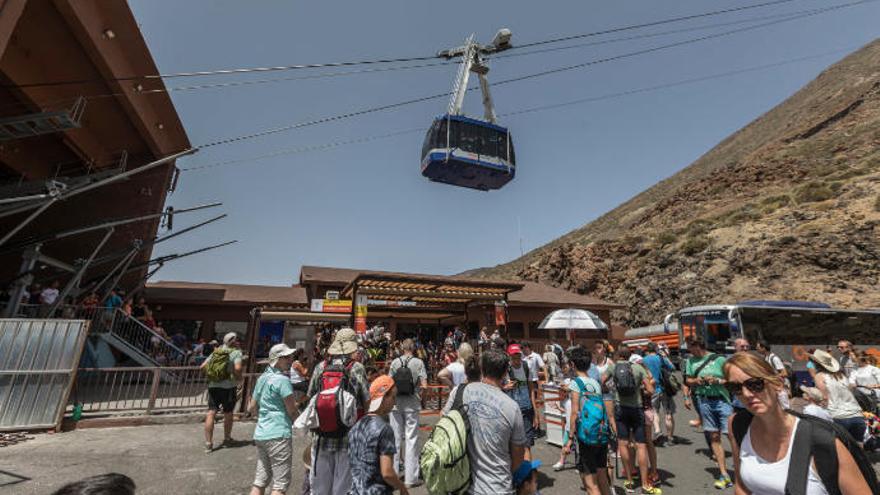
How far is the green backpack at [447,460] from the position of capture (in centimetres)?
252

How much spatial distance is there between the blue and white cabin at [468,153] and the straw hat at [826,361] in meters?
8.48

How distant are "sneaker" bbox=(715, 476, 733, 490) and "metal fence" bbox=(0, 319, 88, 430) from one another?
11.7 metres

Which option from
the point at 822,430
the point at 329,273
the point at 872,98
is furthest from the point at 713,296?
the point at 872,98

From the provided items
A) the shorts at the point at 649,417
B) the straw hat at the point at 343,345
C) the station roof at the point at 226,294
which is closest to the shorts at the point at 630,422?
the shorts at the point at 649,417

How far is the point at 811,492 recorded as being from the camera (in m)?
1.71

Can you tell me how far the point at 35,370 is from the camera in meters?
7.67

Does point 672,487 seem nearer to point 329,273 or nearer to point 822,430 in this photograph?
point 822,430

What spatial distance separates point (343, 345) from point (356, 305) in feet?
32.1

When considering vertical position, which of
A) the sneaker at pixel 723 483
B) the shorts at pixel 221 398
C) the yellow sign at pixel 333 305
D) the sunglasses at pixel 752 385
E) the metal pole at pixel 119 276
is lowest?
the sneaker at pixel 723 483

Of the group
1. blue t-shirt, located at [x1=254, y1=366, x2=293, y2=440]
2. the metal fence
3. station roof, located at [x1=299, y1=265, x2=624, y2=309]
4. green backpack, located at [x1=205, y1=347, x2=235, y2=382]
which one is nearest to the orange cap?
blue t-shirt, located at [x1=254, y1=366, x2=293, y2=440]

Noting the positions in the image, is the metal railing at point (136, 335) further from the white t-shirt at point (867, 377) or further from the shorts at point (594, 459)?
the white t-shirt at point (867, 377)

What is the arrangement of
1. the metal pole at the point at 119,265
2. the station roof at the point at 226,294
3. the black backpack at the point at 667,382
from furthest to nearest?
the station roof at the point at 226,294 → the metal pole at the point at 119,265 → the black backpack at the point at 667,382

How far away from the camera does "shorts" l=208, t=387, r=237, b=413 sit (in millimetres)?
6902

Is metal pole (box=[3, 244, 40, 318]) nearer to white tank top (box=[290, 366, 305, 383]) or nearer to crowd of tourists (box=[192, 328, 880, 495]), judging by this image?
crowd of tourists (box=[192, 328, 880, 495])
